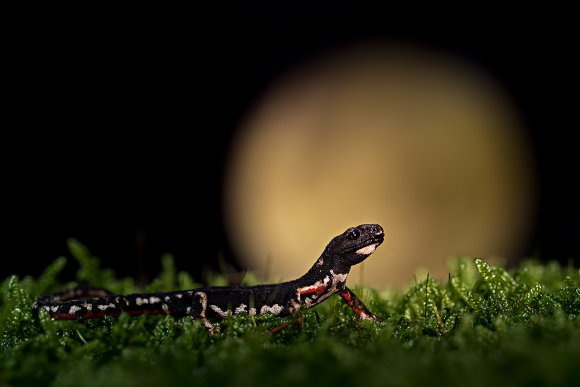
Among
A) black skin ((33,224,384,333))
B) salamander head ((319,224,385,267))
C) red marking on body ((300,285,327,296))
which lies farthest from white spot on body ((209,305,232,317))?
salamander head ((319,224,385,267))

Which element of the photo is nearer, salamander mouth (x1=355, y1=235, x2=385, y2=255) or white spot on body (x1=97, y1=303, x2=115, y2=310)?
white spot on body (x1=97, y1=303, x2=115, y2=310)

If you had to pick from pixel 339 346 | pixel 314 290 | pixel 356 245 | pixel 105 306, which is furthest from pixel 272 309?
pixel 339 346

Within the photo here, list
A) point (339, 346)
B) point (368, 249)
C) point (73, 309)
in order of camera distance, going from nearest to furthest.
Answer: point (339, 346)
point (73, 309)
point (368, 249)

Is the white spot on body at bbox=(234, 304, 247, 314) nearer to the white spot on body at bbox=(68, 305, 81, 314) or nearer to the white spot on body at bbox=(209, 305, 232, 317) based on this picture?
the white spot on body at bbox=(209, 305, 232, 317)

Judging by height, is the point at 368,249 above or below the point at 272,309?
above

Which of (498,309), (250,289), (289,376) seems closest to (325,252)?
(250,289)

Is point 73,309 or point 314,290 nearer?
point 73,309

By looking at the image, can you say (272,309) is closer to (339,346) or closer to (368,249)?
(368,249)

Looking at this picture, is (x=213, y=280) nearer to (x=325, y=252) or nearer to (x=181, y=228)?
→ (x=325, y=252)
